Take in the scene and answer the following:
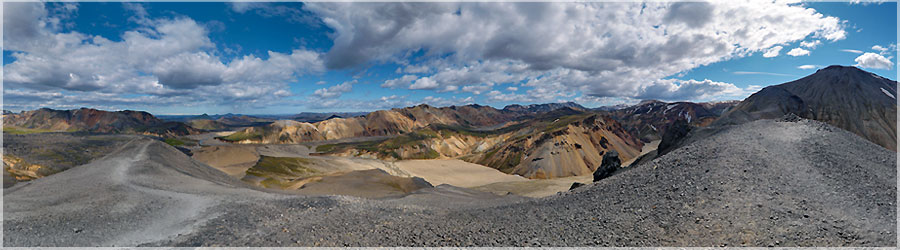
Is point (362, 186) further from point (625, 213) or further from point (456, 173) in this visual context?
point (456, 173)

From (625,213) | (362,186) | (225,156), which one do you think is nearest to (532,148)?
(362,186)

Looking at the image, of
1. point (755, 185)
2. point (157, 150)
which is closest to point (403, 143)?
point (157, 150)

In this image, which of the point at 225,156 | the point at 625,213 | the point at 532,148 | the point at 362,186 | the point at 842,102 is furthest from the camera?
the point at 842,102

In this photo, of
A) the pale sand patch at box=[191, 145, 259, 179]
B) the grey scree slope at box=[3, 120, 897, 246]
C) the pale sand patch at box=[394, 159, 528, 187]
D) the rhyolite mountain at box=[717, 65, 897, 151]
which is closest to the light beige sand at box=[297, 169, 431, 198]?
the grey scree slope at box=[3, 120, 897, 246]

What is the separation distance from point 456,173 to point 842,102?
144 metres

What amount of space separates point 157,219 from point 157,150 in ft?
133

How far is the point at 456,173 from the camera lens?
96375 millimetres

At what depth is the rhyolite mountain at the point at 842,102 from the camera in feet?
332

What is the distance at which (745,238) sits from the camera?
33.2 feet

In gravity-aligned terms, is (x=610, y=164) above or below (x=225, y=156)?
above

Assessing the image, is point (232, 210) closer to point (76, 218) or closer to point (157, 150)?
point (76, 218)

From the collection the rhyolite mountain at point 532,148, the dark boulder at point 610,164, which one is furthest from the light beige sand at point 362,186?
the rhyolite mountain at point 532,148

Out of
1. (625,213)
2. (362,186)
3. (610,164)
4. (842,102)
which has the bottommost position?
(362,186)

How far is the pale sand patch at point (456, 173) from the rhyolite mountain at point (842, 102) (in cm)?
8243
